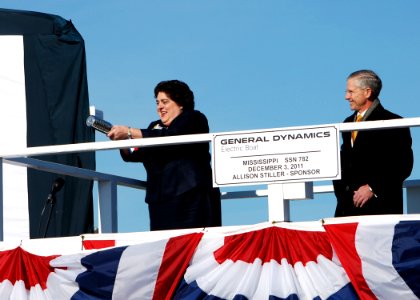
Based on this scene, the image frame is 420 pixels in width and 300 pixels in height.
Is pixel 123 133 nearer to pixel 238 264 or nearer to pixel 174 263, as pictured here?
pixel 174 263

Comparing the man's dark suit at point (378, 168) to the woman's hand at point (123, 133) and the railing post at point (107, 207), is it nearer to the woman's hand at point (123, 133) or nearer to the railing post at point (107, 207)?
the woman's hand at point (123, 133)

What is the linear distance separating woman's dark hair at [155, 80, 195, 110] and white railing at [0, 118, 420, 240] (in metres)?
0.67

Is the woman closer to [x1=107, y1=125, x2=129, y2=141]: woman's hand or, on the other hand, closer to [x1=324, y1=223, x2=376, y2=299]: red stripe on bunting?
[x1=107, y1=125, x2=129, y2=141]: woman's hand

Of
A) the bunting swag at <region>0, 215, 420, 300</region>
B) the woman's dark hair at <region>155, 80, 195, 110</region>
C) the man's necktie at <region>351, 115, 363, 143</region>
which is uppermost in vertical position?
the woman's dark hair at <region>155, 80, 195, 110</region>

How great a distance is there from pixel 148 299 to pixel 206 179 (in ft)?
3.18

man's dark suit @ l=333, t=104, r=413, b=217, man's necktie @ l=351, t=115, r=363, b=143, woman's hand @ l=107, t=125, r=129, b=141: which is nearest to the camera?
man's dark suit @ l=333, t=104, r=413, b=217

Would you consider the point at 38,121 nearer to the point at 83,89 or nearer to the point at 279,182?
the point at 83,89

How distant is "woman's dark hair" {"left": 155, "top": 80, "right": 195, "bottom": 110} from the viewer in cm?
799

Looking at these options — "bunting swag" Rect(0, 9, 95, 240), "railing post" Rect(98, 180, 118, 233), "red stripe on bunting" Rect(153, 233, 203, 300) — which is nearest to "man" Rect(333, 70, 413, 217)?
"red stripe on bunting" Rect(153, 233, 203, 300)

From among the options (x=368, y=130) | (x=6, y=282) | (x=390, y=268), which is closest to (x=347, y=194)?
(x=368, y=130)

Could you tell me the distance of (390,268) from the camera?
21.9 feet

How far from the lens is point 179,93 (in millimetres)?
8000

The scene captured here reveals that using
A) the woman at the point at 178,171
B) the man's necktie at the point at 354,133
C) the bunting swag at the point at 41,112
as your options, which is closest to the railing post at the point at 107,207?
the woman at the point at 178,171

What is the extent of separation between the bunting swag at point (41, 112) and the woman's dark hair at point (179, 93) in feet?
10.2
